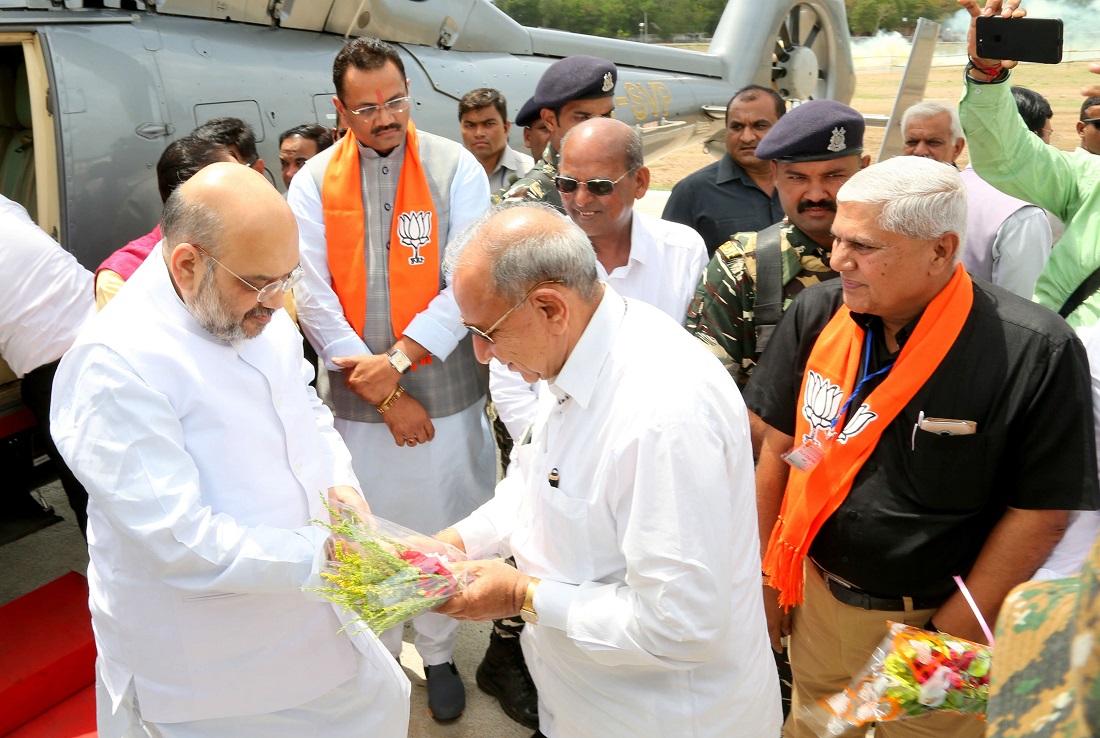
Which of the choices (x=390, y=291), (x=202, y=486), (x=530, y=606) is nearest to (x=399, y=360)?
(x=390, y=291)

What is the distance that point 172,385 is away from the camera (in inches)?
80.5

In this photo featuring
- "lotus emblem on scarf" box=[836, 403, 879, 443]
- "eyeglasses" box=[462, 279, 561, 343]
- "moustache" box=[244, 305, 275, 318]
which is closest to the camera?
"eyeglasses" box=[462, 279, 561, 343]

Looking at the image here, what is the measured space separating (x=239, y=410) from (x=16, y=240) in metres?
1.68

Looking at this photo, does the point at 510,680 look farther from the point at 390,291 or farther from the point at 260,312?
the point at 260,312

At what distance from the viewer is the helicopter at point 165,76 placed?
3.85 m

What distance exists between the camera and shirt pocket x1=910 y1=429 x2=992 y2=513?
2.25 metres

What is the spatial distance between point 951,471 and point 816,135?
1.19m

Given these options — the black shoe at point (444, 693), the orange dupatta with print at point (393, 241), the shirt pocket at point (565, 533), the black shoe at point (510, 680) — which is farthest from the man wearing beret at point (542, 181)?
the shirt pocket at point (565, 533)

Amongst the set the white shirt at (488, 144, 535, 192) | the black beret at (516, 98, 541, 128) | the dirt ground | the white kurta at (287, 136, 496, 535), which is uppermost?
the black beret at (516, 98, 541, 128)

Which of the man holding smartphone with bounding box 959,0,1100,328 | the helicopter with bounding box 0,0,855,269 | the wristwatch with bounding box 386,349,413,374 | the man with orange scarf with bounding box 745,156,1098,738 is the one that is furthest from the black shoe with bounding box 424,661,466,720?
the man holding smartphone with bounding box 959,0,1100,328

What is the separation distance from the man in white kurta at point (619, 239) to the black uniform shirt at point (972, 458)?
938mm

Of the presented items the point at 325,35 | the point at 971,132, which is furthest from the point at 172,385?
the point at 325,35

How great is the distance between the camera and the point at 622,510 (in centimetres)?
188

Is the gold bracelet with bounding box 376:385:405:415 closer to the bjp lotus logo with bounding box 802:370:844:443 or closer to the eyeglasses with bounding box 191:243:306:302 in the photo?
the eyeglasses with bounding box 191:243:306:302
